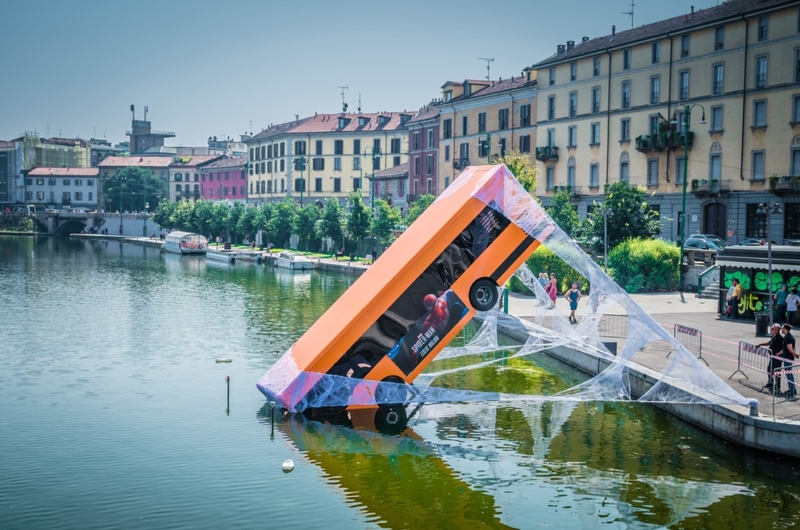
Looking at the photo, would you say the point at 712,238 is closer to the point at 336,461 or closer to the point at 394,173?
the point at 336,461

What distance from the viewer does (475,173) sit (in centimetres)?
2352

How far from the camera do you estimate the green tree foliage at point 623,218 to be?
1964 inches

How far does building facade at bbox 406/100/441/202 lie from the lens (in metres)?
97.3

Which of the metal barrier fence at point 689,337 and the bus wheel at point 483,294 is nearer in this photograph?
the bus wheel at point 483,294

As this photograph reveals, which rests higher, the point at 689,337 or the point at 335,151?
the point at 335,151

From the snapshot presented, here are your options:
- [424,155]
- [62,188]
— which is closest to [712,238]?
[424,155]

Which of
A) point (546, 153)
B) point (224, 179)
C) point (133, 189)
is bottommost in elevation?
point (133, 189)

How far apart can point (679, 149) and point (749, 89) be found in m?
6.81

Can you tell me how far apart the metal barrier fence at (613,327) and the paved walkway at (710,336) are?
60 cm

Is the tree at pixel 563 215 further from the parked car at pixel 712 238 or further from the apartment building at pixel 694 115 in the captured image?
the parked car at pixel 712 238

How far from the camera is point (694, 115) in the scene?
206ft

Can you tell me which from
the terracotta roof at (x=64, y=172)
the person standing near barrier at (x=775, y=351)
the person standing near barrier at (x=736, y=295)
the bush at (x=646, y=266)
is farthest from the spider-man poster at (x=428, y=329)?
the terracotta roof at (x=64, y=172)

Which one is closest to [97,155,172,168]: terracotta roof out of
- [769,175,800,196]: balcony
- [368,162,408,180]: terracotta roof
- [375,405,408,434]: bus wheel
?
[368,162,408,180]: terracotta roof

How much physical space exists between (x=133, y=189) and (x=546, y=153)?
378 ft
